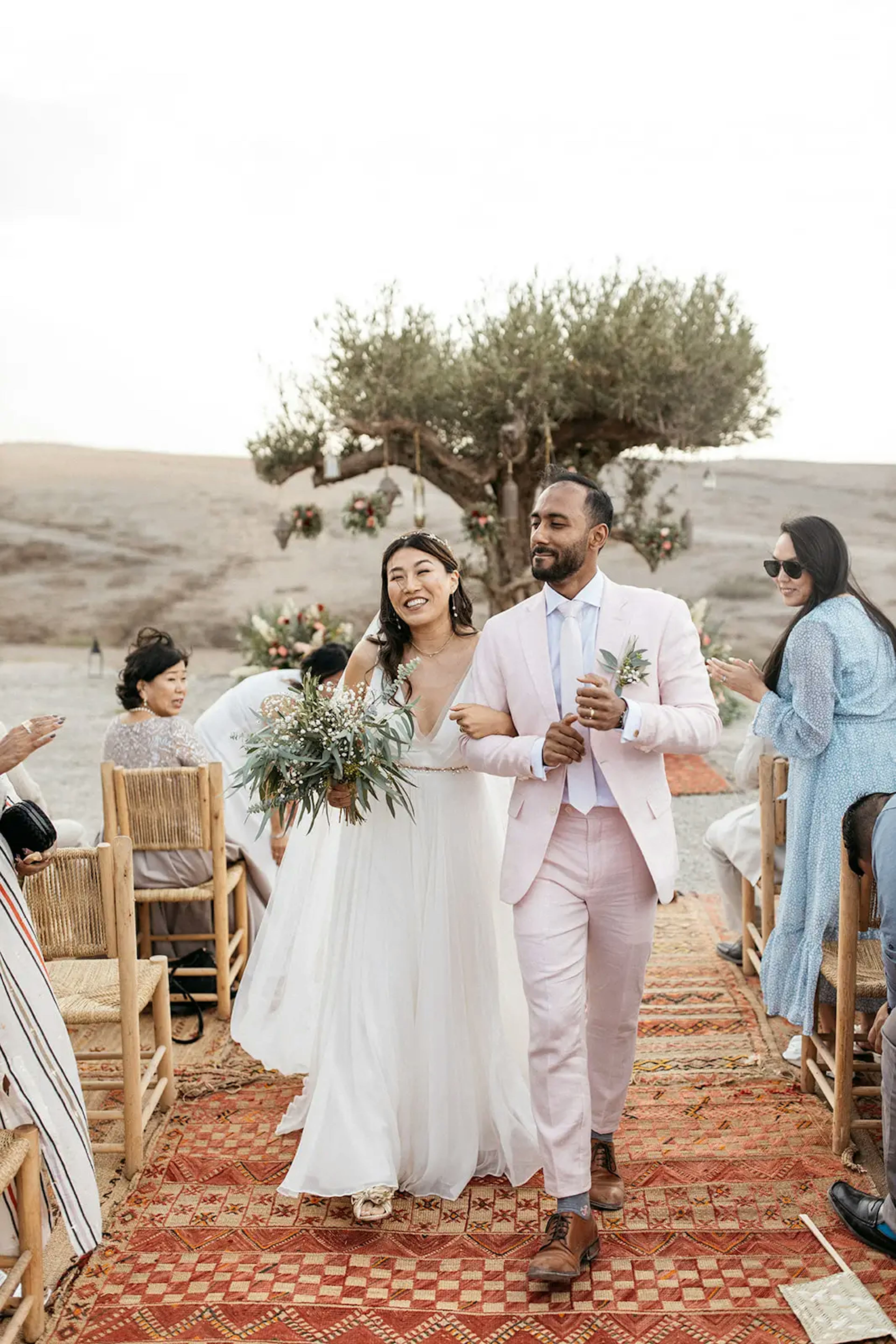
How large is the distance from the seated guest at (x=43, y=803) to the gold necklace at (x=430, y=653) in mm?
1729

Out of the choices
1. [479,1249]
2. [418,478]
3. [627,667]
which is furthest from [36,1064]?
[418,478]

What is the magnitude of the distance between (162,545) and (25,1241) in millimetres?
18441

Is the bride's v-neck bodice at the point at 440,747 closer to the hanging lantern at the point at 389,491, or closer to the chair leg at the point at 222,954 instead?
the chair leg at the point at 222,954

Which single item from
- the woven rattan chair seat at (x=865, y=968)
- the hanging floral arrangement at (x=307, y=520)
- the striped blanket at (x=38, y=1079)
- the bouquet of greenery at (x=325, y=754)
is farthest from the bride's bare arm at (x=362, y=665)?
the hanging floral arrangement at (x=307, y=520)

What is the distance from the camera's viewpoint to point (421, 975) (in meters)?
3.51

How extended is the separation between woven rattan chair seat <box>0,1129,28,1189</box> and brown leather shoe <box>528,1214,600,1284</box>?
1312mm

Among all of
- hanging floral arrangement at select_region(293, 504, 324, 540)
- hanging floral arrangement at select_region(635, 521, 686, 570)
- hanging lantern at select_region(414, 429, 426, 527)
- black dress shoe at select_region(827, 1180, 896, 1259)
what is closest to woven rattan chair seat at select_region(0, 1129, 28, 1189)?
black dress shoe at select_region(827, 1180, 896, 1259)

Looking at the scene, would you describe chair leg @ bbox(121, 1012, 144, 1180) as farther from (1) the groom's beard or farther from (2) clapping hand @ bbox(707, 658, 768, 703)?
(2) clapping hand @ bbox(707, 658, 768, 703)

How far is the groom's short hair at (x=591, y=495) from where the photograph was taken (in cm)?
311

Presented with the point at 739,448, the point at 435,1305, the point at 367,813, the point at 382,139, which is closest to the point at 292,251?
the point at 382,139

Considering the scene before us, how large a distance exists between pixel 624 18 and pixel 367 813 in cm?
1216

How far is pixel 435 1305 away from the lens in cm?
292

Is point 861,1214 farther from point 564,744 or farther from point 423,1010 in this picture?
point 564,744

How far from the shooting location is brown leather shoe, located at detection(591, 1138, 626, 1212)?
11.0 feet
